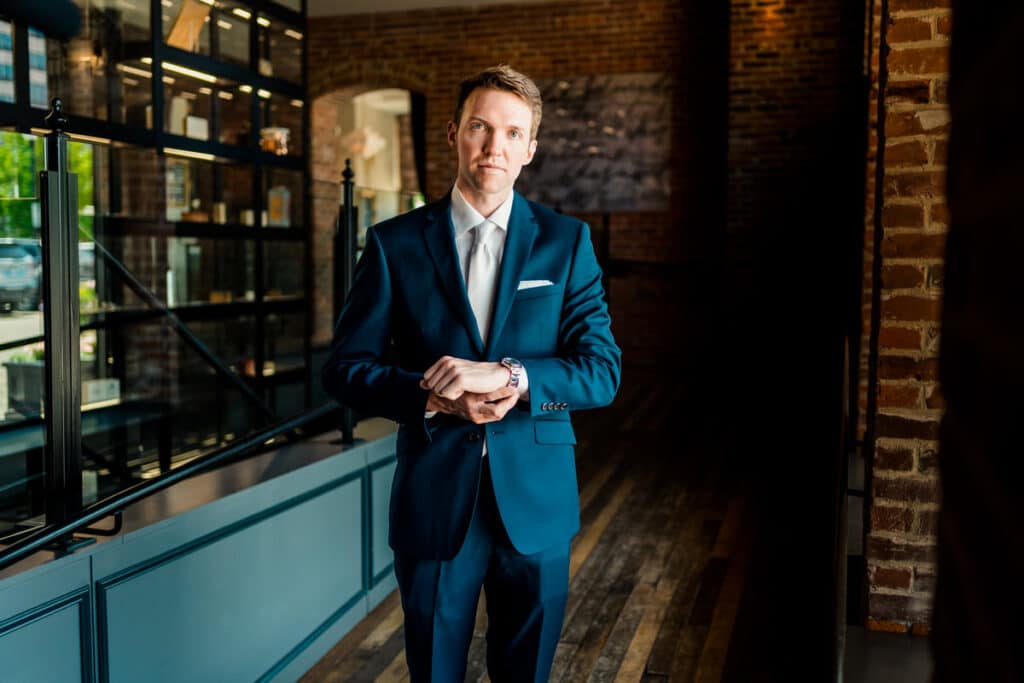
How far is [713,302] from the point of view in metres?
9.04

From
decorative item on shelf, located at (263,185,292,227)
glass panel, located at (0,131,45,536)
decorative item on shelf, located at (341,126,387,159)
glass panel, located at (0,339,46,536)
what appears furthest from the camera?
decorative item on shelf, located at (341,126,387,159)

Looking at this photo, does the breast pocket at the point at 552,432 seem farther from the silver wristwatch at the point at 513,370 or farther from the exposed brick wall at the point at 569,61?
the exposed brick wall at the point at 569,61

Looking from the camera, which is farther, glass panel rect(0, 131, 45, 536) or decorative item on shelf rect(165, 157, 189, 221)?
decorative item on shelf rect(165, 157, 189, 221)

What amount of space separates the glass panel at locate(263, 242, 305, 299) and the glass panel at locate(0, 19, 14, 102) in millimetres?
1786

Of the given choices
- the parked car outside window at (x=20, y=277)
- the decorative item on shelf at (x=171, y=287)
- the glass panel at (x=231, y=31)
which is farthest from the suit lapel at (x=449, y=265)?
the glass panel at (x=231, y=31)

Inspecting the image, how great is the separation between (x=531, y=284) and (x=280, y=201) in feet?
15.0

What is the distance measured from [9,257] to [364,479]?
55.4 inches

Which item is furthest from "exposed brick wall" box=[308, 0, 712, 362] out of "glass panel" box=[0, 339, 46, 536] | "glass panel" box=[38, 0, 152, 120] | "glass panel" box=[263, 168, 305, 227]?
"glass panel" box=[0, 339, 46, 536]

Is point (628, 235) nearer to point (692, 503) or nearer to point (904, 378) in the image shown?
point (692, 503)

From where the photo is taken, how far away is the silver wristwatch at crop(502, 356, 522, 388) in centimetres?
162

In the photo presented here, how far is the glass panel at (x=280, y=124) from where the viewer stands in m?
6.50

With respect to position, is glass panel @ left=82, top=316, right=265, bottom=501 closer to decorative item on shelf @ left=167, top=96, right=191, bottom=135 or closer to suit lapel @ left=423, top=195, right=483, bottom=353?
decorative item on shelf @ left=167, top=96, right=191, bottom=135

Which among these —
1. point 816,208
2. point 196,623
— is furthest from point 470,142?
point 816,208

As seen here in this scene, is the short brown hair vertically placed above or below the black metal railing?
above
